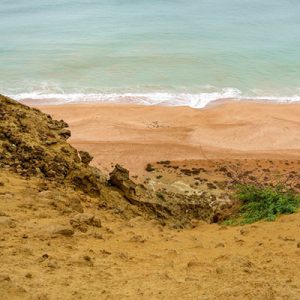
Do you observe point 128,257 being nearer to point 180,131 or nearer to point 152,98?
point 180,131

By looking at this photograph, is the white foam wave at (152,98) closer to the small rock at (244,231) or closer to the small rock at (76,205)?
the small rock at (244,231)

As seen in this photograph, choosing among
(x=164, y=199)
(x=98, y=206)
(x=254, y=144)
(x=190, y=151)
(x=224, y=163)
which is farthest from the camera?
(x=254, y=144)

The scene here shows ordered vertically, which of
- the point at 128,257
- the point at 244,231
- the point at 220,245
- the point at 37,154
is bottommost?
the point at 244,231

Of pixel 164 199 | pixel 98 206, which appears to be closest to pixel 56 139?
pixel 98 206

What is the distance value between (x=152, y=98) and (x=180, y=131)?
655 centimetres

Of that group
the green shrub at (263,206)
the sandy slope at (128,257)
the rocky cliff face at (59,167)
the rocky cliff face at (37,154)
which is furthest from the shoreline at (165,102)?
the sandy slope at (128,257)

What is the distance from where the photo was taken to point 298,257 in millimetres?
6945

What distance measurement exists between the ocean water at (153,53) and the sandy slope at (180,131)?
235 centimetres

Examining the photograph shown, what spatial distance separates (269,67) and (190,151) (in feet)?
51.3

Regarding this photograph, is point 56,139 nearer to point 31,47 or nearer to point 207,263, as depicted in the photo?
point 207,263

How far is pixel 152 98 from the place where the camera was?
28.2 metres

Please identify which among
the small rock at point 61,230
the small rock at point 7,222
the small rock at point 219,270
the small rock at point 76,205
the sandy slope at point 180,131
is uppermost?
the small rock at point 7,222

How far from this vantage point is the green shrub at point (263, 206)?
9859 mm

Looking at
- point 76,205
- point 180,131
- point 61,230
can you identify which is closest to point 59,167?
point 76,205
